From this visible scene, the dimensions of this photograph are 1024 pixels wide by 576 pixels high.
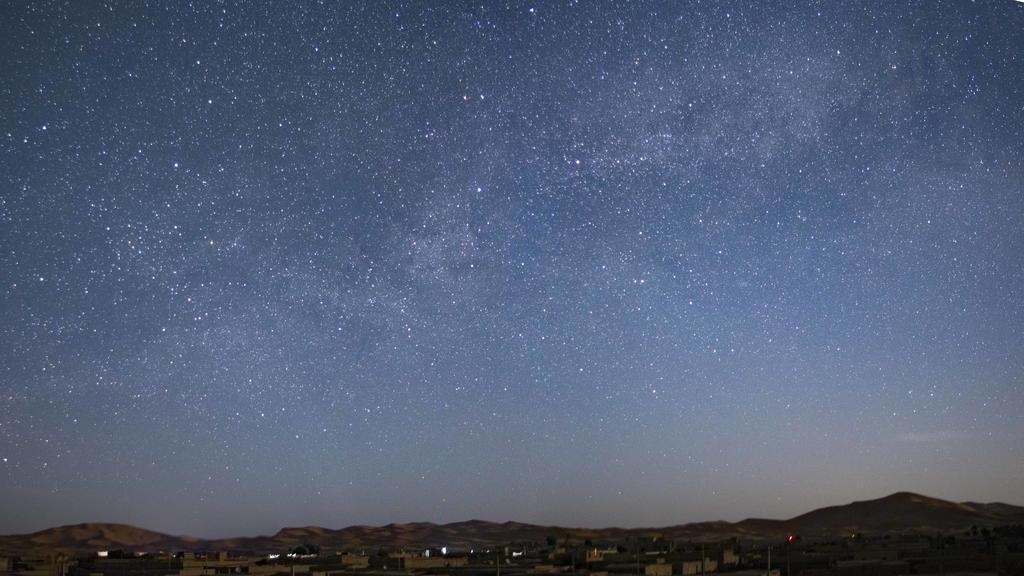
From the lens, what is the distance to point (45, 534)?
634ft

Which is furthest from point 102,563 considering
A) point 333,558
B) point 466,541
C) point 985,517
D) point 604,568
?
point 985,517

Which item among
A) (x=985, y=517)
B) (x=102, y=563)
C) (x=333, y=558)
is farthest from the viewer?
(x=985, y=517)

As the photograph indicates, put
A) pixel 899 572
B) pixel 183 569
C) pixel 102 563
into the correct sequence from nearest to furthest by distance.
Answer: pixel 899 572
pixel 183 569
pixel 102 563

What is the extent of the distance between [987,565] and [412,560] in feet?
105

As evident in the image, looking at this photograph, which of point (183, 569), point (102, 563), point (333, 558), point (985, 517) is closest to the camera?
point (183, 569)

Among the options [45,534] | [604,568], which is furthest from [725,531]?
[604,568]

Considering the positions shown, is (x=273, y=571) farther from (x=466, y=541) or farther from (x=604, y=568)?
(x=466, y=541)

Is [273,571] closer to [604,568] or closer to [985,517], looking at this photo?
[604,568]

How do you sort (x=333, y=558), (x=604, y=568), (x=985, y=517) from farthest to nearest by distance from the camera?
1. (x=985, y=517)
2. (x=333, y=558)
3. (x=604, y=568)

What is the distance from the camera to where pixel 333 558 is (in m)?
65.6

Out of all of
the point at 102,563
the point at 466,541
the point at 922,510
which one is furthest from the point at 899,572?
the point at 922,510

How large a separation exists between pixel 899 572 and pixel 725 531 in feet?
533

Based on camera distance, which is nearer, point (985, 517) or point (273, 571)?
point (273, 571)

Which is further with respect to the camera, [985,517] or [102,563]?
[985,517]
